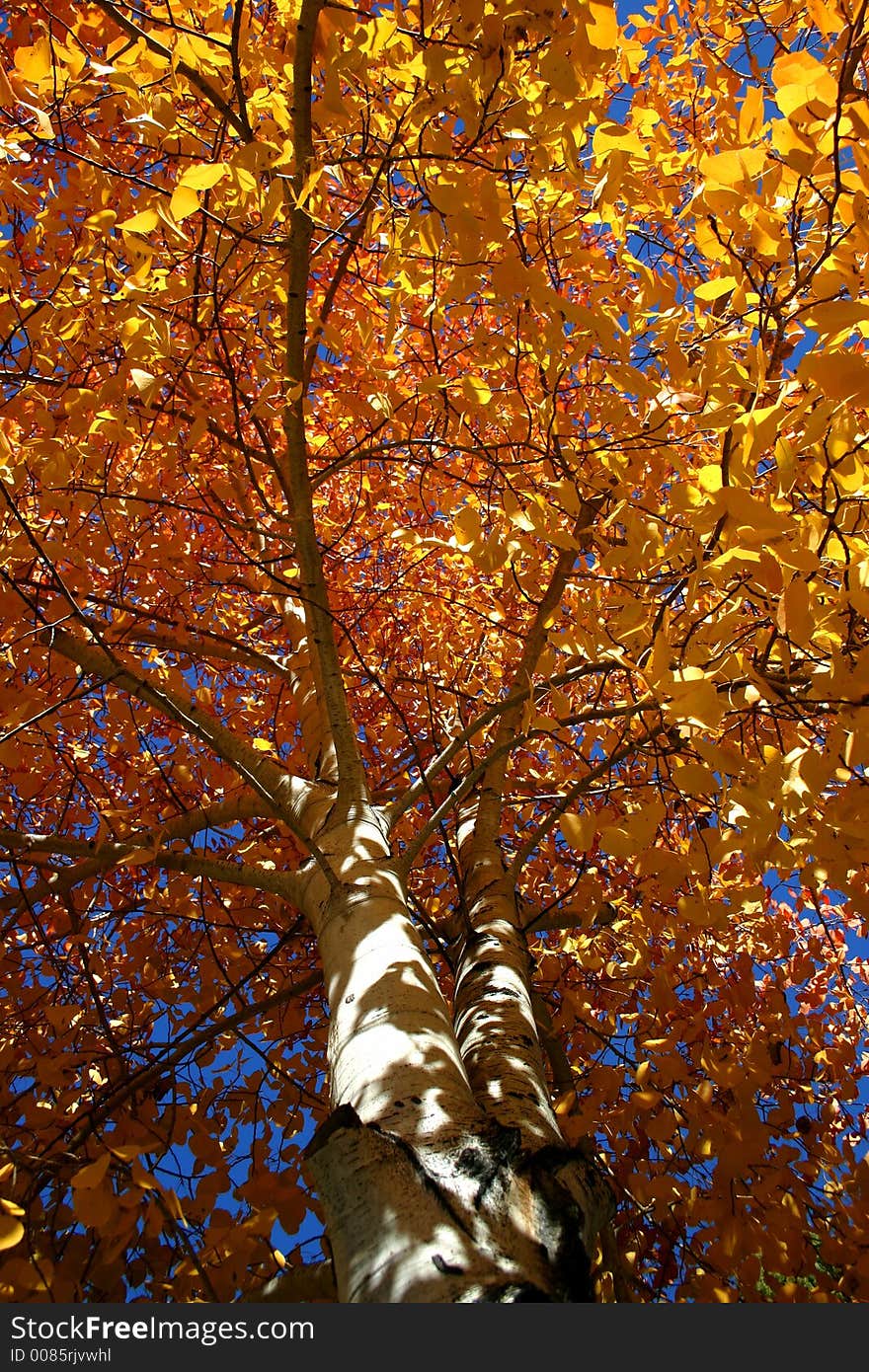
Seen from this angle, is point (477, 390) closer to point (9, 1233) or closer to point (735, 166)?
point (735, 166)

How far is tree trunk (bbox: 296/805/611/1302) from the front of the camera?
122 cm

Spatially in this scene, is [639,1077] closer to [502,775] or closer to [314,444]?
[502,775]

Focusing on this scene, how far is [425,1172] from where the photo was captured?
1.35m

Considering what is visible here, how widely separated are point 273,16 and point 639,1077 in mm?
3718

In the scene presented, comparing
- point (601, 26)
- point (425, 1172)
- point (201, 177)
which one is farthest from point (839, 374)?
point (425, 1172)

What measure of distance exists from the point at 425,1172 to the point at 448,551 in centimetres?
230

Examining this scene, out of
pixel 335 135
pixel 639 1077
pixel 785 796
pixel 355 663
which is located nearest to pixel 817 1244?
pixel 639 1077

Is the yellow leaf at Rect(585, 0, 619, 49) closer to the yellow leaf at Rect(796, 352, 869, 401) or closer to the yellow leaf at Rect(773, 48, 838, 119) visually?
the yellow leaf at Rect(773, 48, 838, 119)

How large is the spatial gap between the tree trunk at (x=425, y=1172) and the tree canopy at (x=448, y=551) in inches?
10.8

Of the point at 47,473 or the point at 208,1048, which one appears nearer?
the point at 47,473

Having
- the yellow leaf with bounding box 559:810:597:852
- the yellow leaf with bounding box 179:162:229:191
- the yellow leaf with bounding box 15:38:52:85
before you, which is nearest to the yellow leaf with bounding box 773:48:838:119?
the yellow leaf with bounding box 179:162:229:191

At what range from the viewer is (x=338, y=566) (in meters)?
4.36

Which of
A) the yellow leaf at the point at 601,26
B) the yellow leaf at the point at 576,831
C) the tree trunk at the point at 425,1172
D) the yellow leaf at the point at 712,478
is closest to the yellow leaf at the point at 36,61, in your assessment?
the yellow leaf at the point at 601,26

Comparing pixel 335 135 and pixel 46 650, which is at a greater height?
pixel 335 135
